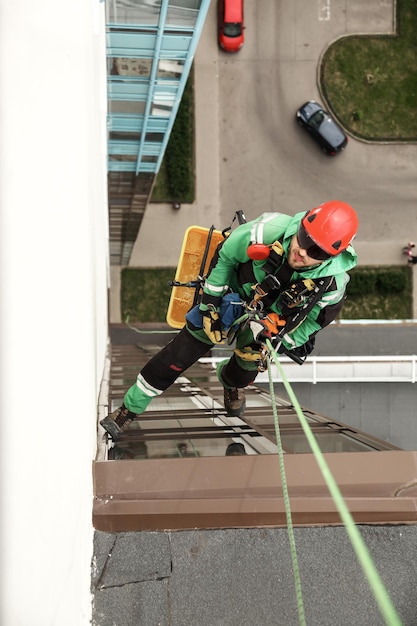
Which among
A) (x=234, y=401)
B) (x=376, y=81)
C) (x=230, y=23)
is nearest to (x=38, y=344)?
(x=234, y=401)

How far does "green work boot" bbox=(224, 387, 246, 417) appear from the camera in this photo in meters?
5.12

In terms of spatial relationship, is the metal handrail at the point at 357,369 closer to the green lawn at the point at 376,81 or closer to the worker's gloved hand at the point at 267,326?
the worker's gloved hand at the point at 267,326

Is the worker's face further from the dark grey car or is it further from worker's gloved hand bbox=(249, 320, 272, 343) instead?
the dark grey car

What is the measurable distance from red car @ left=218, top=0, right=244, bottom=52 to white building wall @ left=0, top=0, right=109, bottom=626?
41.8ft

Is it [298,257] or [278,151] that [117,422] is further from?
[278,151]

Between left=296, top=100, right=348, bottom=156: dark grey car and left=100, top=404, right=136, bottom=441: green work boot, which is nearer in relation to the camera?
left=100, top=404, right=136, bottom=441: green work boot

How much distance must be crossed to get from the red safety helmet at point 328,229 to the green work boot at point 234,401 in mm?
1996

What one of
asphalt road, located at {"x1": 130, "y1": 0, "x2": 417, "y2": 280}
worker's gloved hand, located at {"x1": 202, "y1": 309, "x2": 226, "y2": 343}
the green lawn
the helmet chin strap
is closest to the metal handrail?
worker's gloved hand, located at {"x1": 202, "y1": 309, "x2": 226, "y2": 343}

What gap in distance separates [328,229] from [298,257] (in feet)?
0.87

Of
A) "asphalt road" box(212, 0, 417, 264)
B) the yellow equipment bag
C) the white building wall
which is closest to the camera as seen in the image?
the white building wall

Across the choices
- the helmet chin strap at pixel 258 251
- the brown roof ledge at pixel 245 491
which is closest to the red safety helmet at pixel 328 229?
the helmet chin strap at pixel 258 251

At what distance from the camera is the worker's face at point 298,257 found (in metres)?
3.48

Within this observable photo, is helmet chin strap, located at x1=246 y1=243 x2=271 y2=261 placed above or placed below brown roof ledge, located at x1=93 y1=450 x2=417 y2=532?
above

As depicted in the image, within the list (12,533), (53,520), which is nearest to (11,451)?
(12,533)
